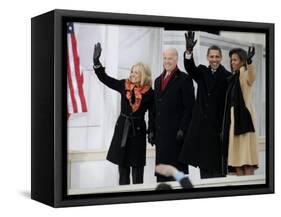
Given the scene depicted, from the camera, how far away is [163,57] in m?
4.91

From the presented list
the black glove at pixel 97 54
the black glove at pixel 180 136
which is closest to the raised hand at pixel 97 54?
the black glove at pixel 97 54

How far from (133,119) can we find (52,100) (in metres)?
0.59

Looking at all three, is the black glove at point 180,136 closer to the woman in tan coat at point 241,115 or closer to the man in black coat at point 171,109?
the man in black coat at point 171,109

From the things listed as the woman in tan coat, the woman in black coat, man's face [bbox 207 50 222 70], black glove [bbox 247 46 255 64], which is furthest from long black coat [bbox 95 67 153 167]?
black glove [bbox 247 46 255 64]

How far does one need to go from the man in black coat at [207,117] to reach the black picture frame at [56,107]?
16 centimetres

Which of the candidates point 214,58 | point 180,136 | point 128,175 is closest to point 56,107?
point 128,175

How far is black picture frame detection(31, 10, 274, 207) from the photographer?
4500mm

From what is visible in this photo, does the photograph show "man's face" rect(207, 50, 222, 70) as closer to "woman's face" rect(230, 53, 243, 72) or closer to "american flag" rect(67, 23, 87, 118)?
"woman's face" rect(230, 53, 243, 72)

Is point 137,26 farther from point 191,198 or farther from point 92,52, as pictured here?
point 191,198

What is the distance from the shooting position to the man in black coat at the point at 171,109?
16.0 feet

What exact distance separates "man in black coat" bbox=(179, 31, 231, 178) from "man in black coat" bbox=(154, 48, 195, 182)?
2.3 inches

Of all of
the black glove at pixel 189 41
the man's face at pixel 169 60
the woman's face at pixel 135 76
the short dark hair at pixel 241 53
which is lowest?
the woman's face at pixel 135 76

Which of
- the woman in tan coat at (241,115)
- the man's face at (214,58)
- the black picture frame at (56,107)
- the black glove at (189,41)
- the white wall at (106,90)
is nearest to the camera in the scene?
the black picture frame at (56,107)

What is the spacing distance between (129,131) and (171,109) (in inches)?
13.9
